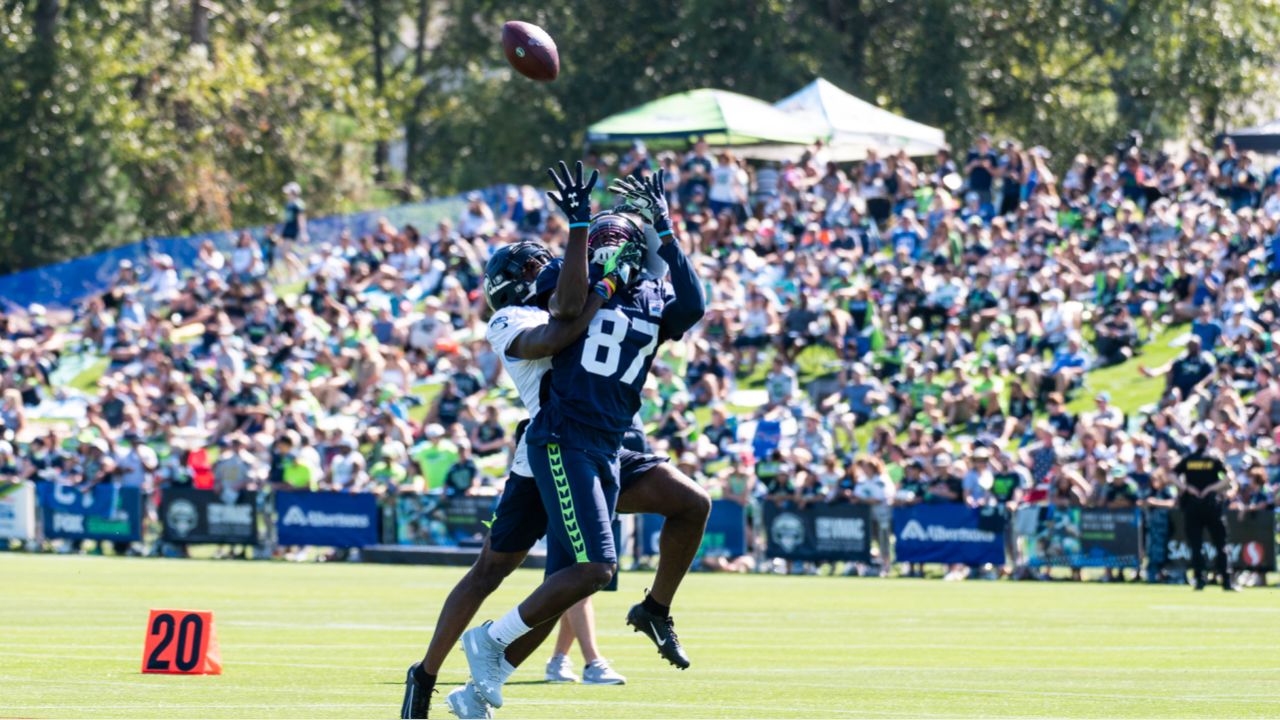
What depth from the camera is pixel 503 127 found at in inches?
2283

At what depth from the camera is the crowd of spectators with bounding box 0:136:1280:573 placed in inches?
1015

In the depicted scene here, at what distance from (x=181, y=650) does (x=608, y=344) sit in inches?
147

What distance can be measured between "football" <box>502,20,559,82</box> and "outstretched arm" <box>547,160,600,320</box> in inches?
88.1

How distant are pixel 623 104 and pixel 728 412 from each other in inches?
1014

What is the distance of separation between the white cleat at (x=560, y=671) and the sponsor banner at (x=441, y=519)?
15.3m

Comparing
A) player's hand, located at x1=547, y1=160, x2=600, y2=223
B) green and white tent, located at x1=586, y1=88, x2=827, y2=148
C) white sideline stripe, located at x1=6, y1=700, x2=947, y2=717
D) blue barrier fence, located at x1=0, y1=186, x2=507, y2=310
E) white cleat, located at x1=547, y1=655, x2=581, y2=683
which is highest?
green and white tent, located at x1=586, y1=88, x2=827, y2=148

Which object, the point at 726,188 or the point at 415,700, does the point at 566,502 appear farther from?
the point at 726,188

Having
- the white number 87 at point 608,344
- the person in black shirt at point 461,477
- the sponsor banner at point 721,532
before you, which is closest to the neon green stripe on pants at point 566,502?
the white number 87 at point 608,344

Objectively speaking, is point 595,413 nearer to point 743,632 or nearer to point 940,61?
point 743,632

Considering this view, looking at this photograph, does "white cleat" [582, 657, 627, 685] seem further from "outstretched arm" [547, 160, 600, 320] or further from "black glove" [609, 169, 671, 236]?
"outstretched arm" [547, 160, 600, 320]

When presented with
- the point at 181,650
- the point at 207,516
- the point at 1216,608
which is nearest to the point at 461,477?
the point at 207,516

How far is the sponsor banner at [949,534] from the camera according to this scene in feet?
80.2

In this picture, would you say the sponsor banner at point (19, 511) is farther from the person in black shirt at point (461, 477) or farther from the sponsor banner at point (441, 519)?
the person in black shirt at point (461, 477)

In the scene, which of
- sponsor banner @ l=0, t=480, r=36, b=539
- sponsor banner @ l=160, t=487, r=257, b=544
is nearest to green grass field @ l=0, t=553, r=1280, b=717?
sponsor banner @ l=160, t=487, r=257, b=544
